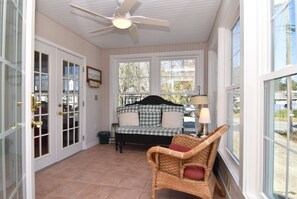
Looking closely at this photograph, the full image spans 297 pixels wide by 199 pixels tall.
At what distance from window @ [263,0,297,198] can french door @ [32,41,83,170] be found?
2968 millimetres

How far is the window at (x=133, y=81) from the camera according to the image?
4.80 metres

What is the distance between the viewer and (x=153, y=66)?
4.67 metres

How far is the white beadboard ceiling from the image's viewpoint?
2645 mm

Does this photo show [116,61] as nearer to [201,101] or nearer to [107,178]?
[201,101]

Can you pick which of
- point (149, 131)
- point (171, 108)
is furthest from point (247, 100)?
point (171, 108)

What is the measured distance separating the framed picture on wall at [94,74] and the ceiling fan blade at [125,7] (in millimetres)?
2190

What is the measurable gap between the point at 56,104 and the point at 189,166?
8.56ft

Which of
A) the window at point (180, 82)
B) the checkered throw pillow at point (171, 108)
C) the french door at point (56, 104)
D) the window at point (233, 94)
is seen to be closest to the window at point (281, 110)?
the window at point (233, 94)

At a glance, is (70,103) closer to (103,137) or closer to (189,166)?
(103,137)

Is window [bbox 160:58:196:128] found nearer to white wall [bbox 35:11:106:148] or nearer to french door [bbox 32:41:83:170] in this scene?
white wall [bbox 35:11:106:148]

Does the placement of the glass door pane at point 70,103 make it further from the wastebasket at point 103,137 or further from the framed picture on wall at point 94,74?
the wastebasket at point 103,137

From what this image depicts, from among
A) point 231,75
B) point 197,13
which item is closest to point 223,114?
point 231,75

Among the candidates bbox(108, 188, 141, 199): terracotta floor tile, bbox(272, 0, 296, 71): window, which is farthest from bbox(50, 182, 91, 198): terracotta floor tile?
bbox(272, 0, 296, 71): window

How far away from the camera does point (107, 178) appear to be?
8.64ft
